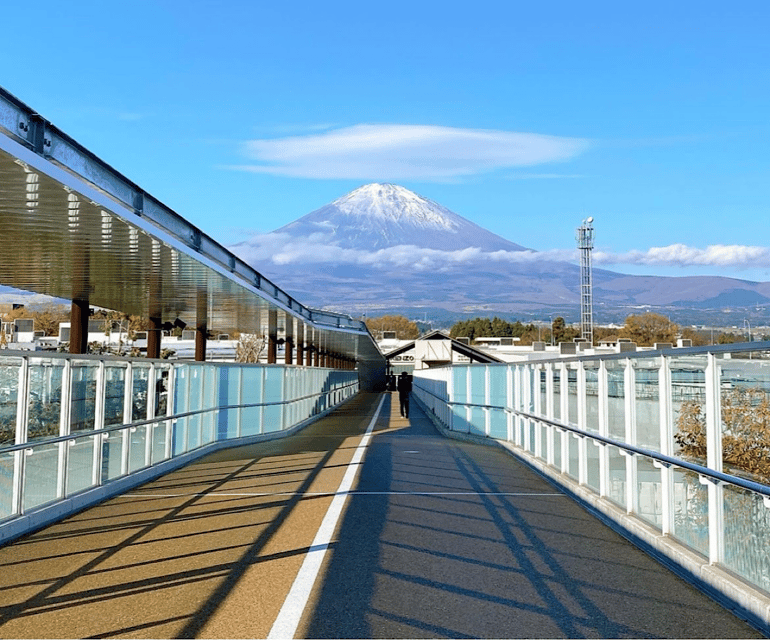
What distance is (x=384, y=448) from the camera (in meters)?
20.3

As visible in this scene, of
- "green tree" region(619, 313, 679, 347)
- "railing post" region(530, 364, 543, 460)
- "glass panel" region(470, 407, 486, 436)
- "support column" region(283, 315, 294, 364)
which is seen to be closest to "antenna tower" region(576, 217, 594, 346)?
"green tree" region(619, 313, 679, 347)

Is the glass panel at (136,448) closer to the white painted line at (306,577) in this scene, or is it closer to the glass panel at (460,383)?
the white painted line at (306,577)

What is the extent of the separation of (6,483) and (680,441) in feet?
21.0

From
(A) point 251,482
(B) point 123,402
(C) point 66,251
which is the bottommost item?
(A) point 251,482

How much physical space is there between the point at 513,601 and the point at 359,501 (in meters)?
5.12

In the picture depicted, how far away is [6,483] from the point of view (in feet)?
30.8

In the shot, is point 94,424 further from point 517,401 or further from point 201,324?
point 201,324

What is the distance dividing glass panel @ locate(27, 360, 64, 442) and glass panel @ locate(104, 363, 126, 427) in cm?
168

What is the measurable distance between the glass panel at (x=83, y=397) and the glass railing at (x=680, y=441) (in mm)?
6153

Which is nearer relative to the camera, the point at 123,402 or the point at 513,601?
the point at 513,601

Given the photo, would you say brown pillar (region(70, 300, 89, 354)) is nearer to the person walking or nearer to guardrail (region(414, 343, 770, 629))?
guardrail (region(414, 343, 770, 629))

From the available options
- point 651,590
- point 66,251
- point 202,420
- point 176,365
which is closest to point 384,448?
point 202,420

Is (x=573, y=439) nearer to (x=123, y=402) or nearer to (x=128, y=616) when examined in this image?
(x=123, y=402)

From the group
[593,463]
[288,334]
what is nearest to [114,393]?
[593,463]
